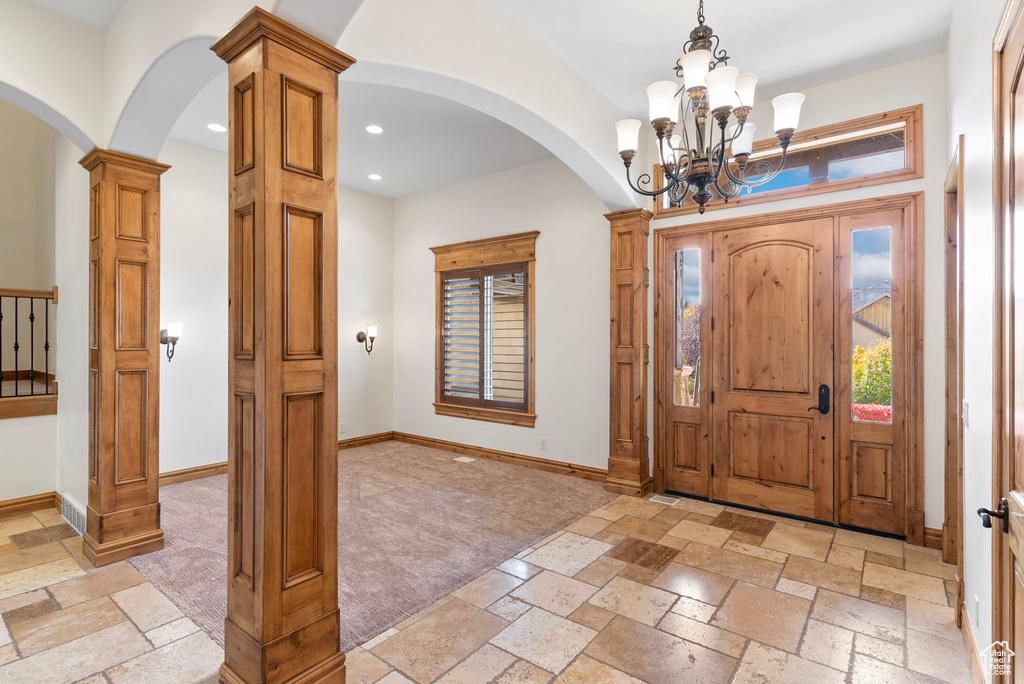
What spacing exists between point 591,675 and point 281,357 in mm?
1801

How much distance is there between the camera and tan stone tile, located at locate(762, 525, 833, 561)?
336 centimetres

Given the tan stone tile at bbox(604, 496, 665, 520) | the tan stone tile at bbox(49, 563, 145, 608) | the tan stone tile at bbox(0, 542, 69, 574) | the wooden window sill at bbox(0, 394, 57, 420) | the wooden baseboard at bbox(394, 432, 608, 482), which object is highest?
the wooden window sill at bbox(0, 394, 57, 420)

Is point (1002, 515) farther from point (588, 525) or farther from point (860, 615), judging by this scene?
point (588, 525)

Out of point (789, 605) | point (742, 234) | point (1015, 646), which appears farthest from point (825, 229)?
point (1015, 646)

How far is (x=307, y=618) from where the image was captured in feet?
6.36

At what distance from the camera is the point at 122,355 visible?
Answer: 3.12 m

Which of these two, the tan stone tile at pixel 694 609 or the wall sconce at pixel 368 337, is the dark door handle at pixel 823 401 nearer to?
the tan stone tile at pixel 694 609

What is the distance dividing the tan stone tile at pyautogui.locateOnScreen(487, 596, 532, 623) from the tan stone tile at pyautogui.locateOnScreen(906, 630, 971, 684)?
1.71 meters

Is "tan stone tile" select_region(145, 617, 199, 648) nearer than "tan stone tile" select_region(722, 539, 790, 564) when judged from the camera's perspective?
Yes

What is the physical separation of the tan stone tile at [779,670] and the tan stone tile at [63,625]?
2963mm

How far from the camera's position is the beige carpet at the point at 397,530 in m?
2.74


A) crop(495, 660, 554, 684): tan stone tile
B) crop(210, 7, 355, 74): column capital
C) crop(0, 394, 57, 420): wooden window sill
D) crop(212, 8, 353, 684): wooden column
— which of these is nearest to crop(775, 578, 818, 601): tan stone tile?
crop(495, 660, 554, 684): tan stone tile

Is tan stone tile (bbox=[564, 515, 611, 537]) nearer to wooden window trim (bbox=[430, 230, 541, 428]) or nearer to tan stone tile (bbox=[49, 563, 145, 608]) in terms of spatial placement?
wooden window trim (bbox=[430, 230, 541, 428])

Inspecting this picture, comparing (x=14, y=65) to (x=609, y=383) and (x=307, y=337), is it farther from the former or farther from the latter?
(x=609, y=383)
